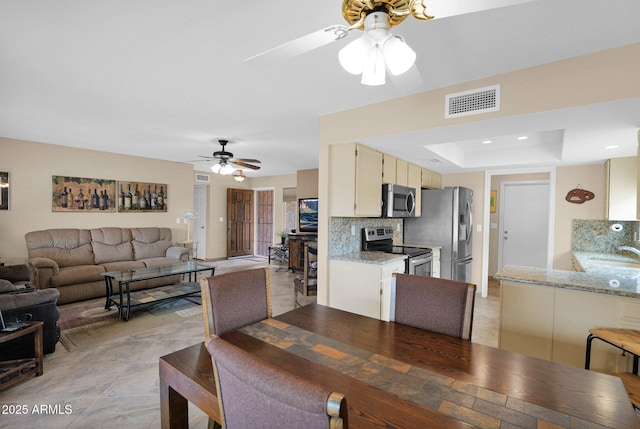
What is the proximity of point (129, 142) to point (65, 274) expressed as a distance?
6.65 feet

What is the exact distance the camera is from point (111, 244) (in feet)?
16.3

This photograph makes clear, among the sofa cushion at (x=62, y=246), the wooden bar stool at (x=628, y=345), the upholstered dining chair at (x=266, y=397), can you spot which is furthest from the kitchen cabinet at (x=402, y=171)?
the sofa cushion at (x=62, y=246)

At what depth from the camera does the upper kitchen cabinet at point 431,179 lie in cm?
454

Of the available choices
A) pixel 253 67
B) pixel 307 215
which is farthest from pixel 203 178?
pixel 253 67

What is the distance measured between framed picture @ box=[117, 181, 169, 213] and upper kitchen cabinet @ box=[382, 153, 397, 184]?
4653mm

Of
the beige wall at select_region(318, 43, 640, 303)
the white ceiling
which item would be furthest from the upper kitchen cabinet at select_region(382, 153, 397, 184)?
the beige wall at select_region(318, 43, 640, 303)

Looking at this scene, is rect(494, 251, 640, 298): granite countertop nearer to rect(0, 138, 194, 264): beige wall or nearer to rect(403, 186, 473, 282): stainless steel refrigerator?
rect(403, 186, 473, 282): stainless steel refrigerator

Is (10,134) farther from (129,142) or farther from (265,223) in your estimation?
(265,223)

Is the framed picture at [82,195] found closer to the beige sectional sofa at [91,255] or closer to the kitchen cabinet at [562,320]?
the beige sectional sofa at [91,255]

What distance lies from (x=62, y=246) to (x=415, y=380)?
5.46m

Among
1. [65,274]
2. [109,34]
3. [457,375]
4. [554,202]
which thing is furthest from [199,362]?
[554,202]

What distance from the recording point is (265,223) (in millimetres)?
8633

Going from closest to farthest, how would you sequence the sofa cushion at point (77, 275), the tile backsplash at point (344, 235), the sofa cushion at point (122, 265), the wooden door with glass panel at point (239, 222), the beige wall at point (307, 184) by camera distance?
the tile backsplash at point (344, 235) → the sofa cushion at point (77, 275) → the sofa cushion at point (122, 265) → the beige wall at point (307, 184) → the wooden door with glass panel at point (239, 222)

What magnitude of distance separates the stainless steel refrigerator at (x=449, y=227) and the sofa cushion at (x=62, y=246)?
16.8 ft
